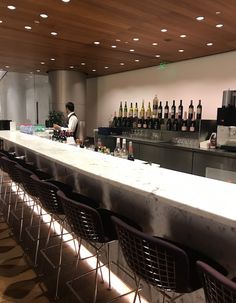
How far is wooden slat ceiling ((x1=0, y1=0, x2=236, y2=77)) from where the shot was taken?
3520 mm

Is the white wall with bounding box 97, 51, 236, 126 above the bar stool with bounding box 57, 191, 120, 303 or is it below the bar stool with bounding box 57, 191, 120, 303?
above

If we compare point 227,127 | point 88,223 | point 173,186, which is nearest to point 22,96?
point 227,127

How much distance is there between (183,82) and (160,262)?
631 cm

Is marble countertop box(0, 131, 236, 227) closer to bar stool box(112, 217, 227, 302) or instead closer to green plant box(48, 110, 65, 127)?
bar stool box(112, 217, 227, 302)

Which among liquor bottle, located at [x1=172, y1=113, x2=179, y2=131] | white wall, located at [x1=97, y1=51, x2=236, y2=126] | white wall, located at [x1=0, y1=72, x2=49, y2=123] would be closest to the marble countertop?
liquor bottle, located at [x1=172, y1=113, x2=179, y2=131]

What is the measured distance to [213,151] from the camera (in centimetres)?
465

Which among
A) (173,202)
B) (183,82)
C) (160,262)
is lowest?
(160,262)

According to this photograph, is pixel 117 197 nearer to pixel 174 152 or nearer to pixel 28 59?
pixel 174 152

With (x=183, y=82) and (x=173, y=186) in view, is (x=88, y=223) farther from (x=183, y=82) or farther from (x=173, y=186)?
(x=183, y=82)

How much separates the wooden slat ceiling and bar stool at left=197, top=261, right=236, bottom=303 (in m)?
3.16

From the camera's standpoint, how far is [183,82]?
22.9ft

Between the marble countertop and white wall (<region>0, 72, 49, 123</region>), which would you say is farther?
white wall (<region>0, 72, 49, 123</region>)

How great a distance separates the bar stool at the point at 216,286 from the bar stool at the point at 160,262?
0.42ft

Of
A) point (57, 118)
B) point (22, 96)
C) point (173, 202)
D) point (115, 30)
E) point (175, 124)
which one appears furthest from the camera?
point (22, 96)
